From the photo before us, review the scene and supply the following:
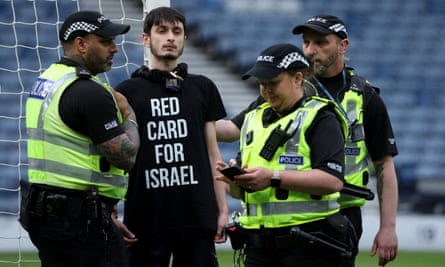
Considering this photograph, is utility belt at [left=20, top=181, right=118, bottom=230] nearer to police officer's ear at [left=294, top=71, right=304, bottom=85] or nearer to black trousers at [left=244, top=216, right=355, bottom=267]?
black trousers at [left=244, top=216, right=355, bottom=267]

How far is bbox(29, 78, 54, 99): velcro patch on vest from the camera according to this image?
16.8 feet

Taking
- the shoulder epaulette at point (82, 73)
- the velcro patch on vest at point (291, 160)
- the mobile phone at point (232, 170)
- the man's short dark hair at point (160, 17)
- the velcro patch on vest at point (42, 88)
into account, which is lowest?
the mobile phone at point (232, 170)

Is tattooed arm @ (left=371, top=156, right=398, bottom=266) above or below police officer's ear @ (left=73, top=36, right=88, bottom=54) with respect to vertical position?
below

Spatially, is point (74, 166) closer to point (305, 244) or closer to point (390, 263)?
point (305, 244)

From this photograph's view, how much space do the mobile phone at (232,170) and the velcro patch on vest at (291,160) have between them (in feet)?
0.77

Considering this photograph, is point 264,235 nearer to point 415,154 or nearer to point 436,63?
point 415,154

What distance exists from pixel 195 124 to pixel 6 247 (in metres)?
7.83

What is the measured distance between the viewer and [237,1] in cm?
1770

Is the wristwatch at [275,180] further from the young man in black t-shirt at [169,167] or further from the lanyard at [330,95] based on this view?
the young man in black t-shirt at [169,167]

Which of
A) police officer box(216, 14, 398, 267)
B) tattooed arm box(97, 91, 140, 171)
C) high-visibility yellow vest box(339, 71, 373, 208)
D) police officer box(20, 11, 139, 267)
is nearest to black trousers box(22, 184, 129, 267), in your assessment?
police officer box(20, 11, 139, 267)

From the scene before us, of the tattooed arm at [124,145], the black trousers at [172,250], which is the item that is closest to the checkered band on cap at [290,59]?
the tattooed arm at [124,145]

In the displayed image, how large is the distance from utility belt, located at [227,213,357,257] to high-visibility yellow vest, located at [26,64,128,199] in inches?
34.0

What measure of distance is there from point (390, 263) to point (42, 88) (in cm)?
778

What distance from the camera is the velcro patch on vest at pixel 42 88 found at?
5.11 metres
